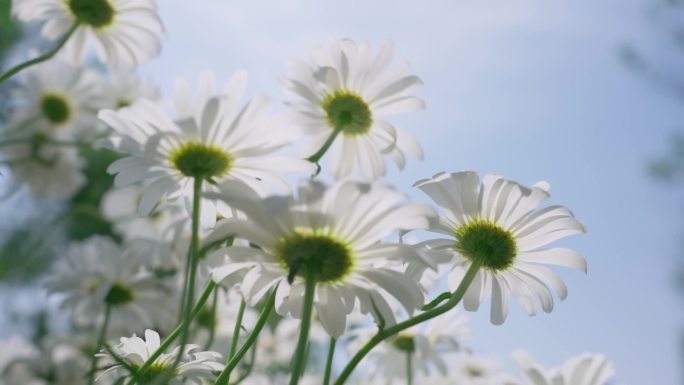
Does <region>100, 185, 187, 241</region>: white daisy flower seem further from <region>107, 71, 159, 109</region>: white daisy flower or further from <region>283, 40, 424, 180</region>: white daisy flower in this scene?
<region>283, 40, 424, 180</region>: white daisy flower

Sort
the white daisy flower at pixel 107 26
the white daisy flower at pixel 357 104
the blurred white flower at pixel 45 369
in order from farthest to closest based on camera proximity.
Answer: the blurred white flower at pixel 45 369 → the white daisy flower at pixel 107 26 → the white daisy flower at pixel 357 104

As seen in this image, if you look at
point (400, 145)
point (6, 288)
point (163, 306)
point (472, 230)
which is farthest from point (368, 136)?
point (6, 288)

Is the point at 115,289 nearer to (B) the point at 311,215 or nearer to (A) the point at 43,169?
(A) the point at 43,169

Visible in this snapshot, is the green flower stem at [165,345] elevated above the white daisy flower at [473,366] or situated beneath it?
situated beneath

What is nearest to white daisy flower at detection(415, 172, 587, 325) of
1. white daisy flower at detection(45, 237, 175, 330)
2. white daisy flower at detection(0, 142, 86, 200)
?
white daisy flower at detection(45, 237, 175, 330)

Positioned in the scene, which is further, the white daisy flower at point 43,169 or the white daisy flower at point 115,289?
the white daisy flower at point 43,169

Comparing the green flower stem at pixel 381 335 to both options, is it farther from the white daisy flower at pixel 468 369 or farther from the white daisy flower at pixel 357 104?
the white daisy flower at pixel 468 369

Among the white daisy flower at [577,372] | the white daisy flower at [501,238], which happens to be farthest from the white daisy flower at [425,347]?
the white daisy flower at [501,238]

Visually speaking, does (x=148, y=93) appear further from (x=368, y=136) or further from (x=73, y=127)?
(x=368, y=136)
